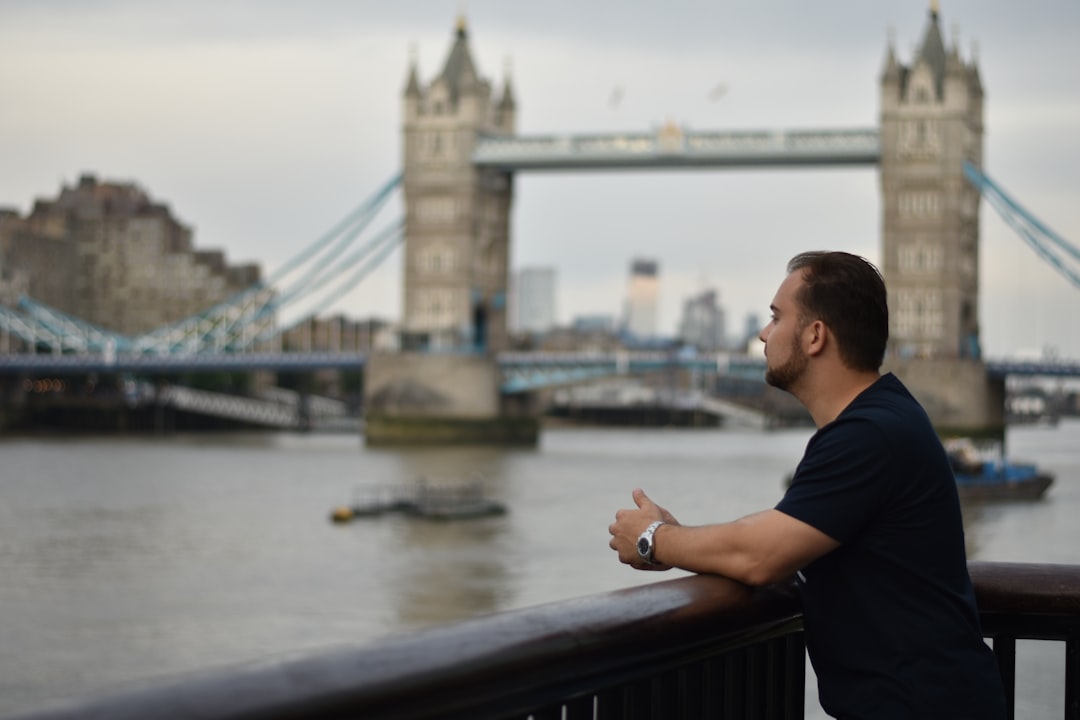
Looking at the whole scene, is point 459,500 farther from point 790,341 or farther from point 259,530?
point 790,341

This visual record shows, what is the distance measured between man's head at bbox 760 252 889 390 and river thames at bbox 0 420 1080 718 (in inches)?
27.0

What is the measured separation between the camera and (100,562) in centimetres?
1579

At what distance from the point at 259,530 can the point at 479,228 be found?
25228 mm

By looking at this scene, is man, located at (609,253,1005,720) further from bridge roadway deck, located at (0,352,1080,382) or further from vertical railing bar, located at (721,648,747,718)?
bridge roadway deck, located at (0,352,1080,382)

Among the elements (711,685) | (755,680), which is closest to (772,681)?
(755,680)

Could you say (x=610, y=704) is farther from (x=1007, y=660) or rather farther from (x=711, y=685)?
(x=1007, y=660)

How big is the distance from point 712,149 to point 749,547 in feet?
124

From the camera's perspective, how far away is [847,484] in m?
1.72

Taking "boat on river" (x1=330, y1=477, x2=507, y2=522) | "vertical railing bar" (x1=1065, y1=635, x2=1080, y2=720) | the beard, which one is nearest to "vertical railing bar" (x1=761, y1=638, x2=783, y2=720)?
the beard

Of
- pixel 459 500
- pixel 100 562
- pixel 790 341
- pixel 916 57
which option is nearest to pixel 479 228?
pixel 916 57

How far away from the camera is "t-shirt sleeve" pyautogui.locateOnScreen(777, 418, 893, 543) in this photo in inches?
67.6

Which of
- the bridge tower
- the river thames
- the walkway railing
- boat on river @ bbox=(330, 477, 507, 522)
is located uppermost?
the bridge tower

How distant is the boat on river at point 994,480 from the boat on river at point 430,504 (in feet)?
21.5

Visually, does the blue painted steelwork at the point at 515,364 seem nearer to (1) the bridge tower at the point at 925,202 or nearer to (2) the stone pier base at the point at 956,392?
(2) the stone pier base at the point at 956,392
